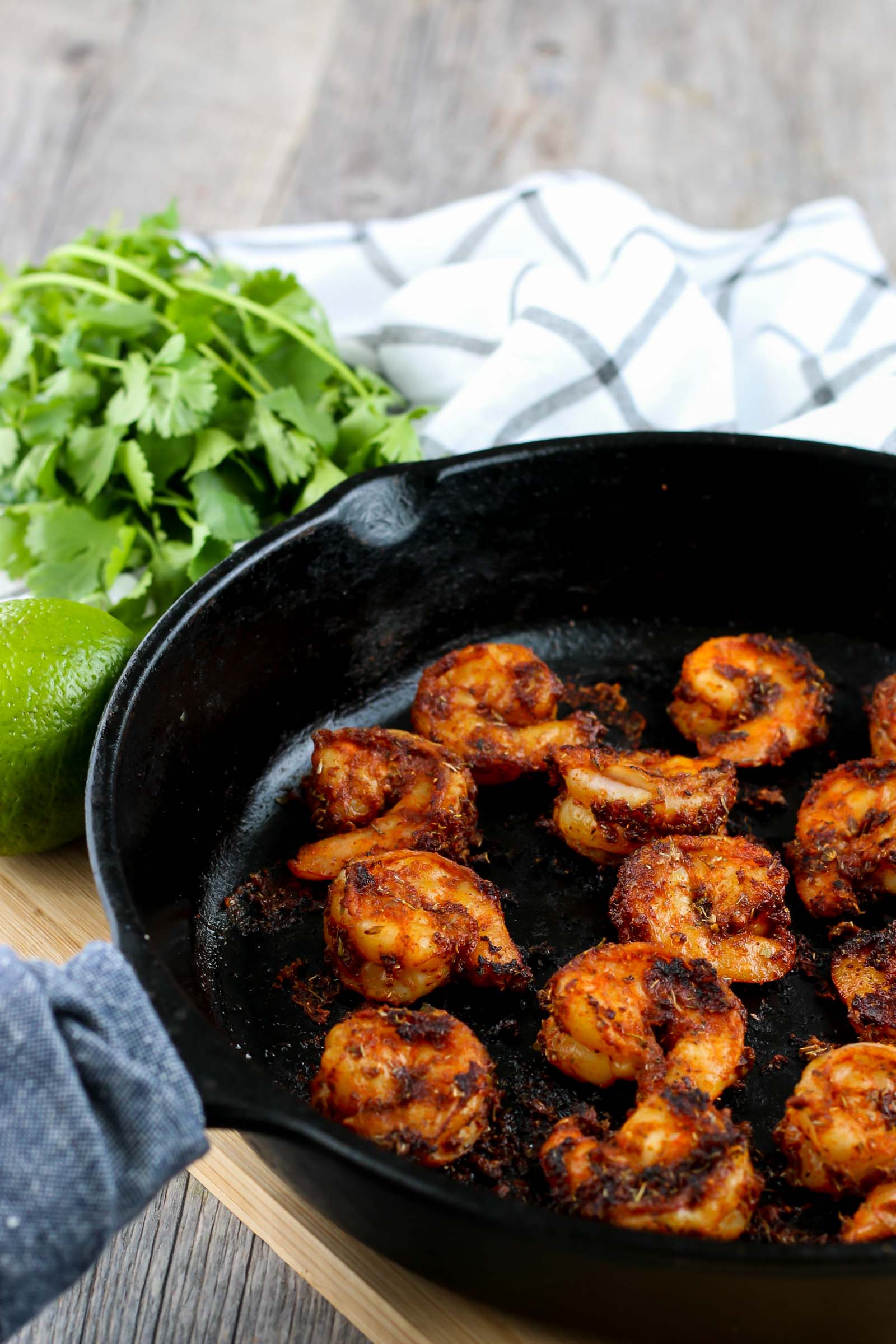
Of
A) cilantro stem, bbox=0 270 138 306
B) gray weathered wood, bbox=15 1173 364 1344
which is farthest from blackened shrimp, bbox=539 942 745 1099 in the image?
cilantro stem, bbox=0 270 138 306

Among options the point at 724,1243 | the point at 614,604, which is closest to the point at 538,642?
the point at 614,604

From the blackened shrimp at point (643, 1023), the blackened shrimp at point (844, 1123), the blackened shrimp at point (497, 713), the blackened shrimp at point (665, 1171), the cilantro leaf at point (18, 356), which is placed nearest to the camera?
the blackened shrimp at point (665, 1171)

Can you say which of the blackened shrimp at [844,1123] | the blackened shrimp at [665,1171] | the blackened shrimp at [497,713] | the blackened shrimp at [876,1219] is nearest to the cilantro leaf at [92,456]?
the blackened shrimp at [497,713]

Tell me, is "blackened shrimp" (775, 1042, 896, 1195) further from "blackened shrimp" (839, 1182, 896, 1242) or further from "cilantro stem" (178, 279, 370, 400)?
"cilantro stem" (178, 279, 370, 400)

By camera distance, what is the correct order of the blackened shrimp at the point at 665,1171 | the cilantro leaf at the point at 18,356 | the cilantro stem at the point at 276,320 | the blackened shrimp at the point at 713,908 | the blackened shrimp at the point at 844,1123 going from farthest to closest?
the cilantro leaf at the point at 18,356 → the cilantro stem at the point at 276,320 → the blackened shrimp at the point at 713,908 → the blackened shrimp at the point at 844,1123 → the blackened shrimp at the point at 665,1171

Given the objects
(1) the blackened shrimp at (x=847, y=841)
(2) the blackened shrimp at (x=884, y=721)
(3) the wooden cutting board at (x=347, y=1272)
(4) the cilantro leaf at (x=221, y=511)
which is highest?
(4) the cilantro leaf at (x=221, y=511)

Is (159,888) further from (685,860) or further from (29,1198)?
(685,860)

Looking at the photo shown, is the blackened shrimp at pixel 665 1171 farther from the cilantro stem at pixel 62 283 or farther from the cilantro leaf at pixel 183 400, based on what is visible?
the cilantro stem at pixel 62 283

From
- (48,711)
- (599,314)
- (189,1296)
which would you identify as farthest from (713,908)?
(599,314)
